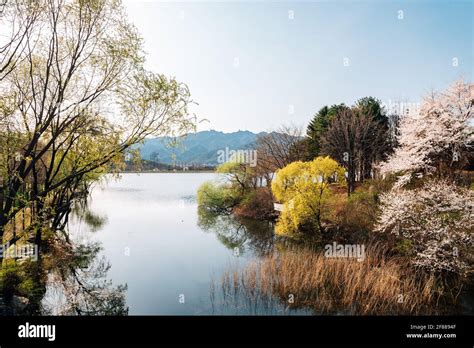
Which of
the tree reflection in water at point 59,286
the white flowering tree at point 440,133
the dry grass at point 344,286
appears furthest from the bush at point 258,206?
Result: the dry grass at point 344,286

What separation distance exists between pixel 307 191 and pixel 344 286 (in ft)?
24.1

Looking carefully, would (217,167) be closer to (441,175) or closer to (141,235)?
(141,235)

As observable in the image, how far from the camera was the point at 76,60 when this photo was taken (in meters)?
6.80

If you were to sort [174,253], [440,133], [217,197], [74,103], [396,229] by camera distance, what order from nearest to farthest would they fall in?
1. [74,103]
2. [396,229]
3. [440,133]
4. [174,253]
5. [217,197]

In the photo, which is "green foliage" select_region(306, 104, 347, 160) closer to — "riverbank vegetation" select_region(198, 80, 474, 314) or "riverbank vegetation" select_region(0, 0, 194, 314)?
"riverbank vegetation" select_region(198, 80, 474, 314)

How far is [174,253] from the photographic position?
1570 cm

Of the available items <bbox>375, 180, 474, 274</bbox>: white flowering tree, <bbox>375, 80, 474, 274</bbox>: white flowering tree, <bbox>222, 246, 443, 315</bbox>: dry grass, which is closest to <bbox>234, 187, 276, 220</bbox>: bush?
<bbox>375, 80, 474, 274</bbox>: white flowering tree

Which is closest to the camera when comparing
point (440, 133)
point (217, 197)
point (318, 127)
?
point (440, 133)

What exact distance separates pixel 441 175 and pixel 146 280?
11672mm

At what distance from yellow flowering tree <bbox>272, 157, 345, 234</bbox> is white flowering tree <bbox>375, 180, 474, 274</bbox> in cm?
523

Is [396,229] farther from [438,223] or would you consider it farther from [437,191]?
[437,191]

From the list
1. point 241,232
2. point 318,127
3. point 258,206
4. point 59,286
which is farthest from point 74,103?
point 318,127

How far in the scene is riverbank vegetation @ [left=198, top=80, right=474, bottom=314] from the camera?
868 centimetres
